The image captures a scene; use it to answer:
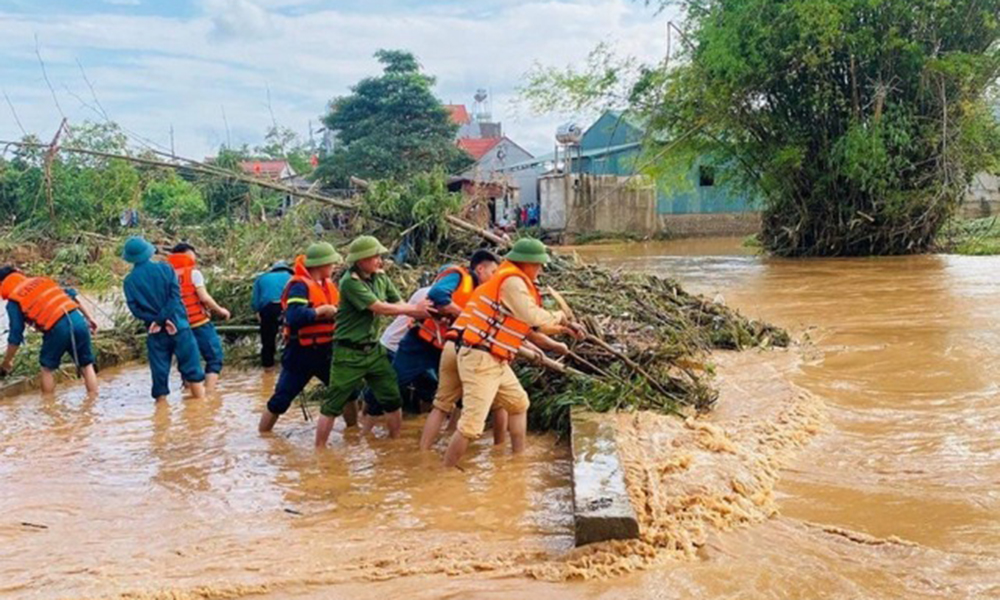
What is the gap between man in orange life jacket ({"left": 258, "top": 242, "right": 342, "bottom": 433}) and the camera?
6.59 meters

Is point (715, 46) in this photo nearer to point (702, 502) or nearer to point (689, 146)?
point (689, 146)

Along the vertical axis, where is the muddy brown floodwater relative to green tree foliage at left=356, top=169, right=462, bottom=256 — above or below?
below

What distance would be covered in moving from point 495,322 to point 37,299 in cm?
542

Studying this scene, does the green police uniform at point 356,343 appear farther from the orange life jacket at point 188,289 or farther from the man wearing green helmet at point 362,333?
the orange life jacket at point 188,289

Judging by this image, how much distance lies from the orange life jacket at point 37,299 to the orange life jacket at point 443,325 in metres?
4.19

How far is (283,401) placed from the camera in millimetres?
6832

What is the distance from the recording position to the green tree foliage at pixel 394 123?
3616 centimetres

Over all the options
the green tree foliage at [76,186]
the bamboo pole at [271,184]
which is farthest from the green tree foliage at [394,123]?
the bamboo pole at [271,184]

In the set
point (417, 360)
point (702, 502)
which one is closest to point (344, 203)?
point (417, 360)

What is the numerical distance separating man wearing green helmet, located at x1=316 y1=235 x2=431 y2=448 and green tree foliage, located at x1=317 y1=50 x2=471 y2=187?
29.9 meters

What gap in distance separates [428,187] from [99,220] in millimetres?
8402

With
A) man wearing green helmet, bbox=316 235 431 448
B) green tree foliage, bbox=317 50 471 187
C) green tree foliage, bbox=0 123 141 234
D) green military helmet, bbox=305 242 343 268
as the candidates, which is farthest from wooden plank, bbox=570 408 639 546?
green tree foliage, bbox=317 50 471 187

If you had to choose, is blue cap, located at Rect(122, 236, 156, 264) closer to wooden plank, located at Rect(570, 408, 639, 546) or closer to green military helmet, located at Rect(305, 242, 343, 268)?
green military helmet, located at Rect(305, 242, 343, 268)

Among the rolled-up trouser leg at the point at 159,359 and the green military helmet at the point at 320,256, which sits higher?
the green military helmet at the point at 320,256
